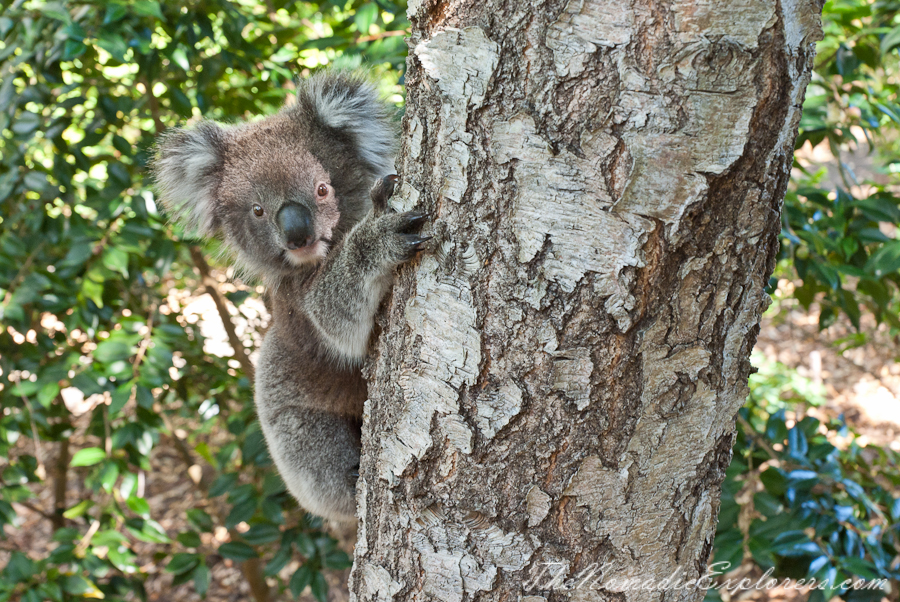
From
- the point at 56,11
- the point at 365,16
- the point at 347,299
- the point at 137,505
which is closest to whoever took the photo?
the point at 347,299

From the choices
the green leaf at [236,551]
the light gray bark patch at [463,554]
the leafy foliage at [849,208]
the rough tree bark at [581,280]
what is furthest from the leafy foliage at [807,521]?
the green leaf at [236,551]

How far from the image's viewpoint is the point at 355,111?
240 cm

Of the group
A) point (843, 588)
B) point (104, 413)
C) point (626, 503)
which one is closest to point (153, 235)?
point (104, 413)

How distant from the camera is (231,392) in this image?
375 cm

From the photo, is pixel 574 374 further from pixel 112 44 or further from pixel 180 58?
pixel 180 58

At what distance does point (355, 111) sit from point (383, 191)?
2.83 feet

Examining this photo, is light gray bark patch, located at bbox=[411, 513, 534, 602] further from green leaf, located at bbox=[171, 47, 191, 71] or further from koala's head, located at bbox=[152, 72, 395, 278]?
green leaf, located at bbox=[171, 47, 191, 71]

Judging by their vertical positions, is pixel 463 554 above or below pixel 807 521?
above

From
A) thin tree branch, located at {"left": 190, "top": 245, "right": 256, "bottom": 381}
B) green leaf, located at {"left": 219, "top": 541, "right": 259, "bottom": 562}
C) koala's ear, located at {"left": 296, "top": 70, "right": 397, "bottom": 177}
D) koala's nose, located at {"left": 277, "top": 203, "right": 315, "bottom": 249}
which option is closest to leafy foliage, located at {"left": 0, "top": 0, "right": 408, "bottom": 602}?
green leaf, located at {"left": 219, "top": 541, "right": 259, "bottom": 562}

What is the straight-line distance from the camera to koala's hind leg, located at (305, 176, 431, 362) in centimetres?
147

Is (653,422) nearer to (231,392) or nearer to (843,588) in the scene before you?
(843,588)

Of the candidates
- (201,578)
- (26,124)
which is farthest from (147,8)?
(201,578)

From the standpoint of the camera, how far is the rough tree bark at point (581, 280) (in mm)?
1100

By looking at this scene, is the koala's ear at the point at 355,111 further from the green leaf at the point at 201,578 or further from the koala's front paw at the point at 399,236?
the green leaf at the point at 201,578
